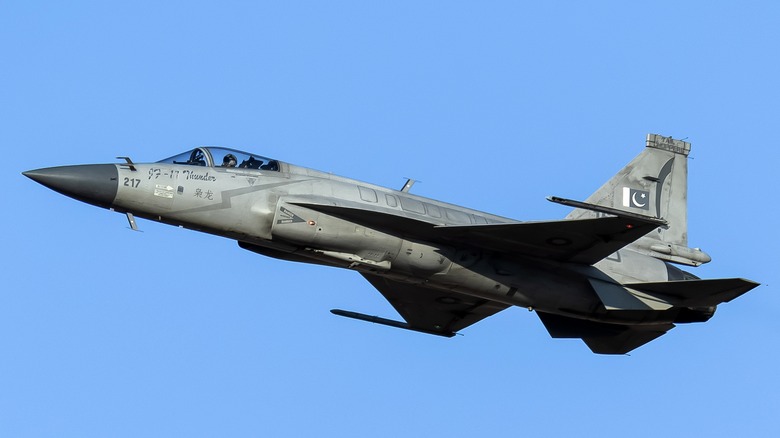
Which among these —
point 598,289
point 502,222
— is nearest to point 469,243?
point 502,222

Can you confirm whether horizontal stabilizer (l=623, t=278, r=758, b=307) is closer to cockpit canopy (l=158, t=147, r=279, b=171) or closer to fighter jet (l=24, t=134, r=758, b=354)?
fighter jet (l=24, t=134, r=758, b=354)

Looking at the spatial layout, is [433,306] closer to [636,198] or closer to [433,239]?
[433,239]

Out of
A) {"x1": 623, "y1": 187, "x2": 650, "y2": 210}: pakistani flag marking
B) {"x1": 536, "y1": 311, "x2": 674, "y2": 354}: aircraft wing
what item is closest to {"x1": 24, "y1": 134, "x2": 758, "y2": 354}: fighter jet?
{"x1": 536, "y1": 311, "x2": 674, "y2": 354}: aircraft wing

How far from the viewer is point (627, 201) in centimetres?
2373

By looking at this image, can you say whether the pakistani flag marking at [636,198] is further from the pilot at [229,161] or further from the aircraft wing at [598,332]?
the pilot at [229,161]

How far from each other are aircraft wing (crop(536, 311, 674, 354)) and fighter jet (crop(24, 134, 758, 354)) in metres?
0.02

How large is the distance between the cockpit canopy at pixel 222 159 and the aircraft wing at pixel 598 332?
6.57 meters

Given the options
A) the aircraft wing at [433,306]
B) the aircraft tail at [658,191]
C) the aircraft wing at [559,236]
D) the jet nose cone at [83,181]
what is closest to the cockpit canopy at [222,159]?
the jet nose cone at [83,181]

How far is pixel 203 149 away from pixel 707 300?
9137mm

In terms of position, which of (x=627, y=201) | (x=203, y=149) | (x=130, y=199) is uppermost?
(x=627, y=201)

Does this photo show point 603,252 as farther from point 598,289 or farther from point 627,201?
point 627,201

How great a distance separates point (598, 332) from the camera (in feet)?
76.8

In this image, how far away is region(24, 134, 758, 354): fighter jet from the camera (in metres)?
19.3

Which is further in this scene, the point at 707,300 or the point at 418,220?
the point at 707,300
